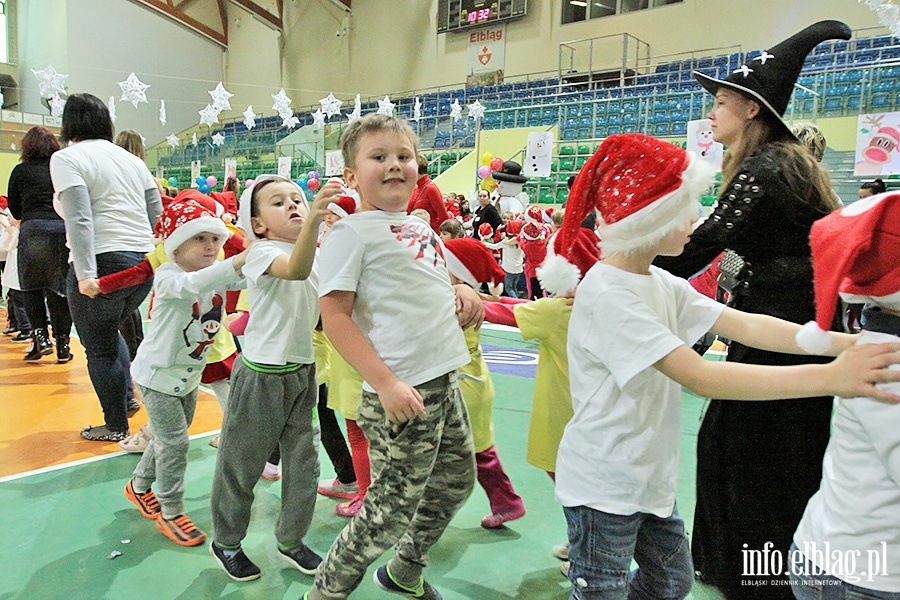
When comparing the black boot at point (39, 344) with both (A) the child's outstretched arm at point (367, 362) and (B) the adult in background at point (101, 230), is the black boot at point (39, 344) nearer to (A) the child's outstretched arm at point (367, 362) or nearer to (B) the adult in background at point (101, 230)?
(B) the adult in background at point (101, 230)

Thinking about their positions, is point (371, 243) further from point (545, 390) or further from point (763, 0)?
point (763, 0)

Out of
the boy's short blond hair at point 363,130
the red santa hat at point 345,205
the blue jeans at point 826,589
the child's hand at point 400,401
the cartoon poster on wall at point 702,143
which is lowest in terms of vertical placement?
the blue jeans at point 826,589

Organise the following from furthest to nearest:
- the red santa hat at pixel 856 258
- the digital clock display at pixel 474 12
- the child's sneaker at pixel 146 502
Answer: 1. the digital clock display at pixel 474 12
2. the child's sneaker at pixel 146 502
3. the red santa hat at pixel 856 258

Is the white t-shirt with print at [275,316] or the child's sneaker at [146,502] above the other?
the white t-shirt with print at [275,316]

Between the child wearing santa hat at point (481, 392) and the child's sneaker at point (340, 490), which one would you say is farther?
the child's sneaker at point (340, 490)

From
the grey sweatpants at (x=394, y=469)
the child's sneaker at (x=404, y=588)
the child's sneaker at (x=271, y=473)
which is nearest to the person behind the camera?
the grey sweatpants at (x=394, y=469)

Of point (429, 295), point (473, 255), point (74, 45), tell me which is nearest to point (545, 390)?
point (473, 255)

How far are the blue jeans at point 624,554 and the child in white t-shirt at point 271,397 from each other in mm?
1007

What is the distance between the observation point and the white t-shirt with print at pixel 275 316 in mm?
1972

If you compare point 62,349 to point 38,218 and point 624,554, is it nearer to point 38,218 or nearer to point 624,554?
point 38,218

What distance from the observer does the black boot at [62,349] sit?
16.2ft

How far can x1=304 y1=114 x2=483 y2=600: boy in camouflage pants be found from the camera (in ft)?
5.21

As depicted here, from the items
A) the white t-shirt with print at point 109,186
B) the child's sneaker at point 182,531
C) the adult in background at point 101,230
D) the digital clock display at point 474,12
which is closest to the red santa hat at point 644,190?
the child's sneaker at point 182,531

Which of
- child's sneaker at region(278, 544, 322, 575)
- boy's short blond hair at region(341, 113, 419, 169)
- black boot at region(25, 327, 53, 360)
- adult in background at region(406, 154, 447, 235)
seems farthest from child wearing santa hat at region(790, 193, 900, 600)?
black boot at region(25, 327, 53, 360)
